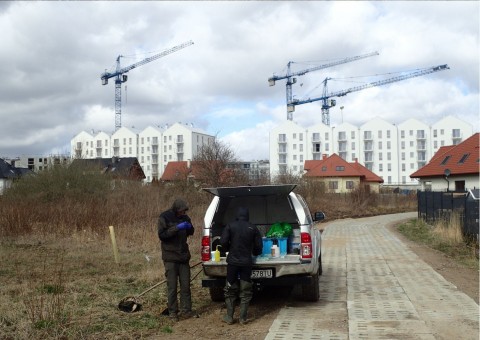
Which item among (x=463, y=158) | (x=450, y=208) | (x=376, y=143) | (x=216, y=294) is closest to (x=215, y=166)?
(x=450, y=208)

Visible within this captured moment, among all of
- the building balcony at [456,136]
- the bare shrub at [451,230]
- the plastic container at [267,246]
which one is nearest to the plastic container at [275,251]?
the plastic container at [267,246]

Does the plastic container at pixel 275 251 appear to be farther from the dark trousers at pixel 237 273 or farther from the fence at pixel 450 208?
the fence at pixel 450 208

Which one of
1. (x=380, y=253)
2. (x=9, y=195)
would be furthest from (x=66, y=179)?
(x=380, y=253)

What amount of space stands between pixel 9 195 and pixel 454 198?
22.9m

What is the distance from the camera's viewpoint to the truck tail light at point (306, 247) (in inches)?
299

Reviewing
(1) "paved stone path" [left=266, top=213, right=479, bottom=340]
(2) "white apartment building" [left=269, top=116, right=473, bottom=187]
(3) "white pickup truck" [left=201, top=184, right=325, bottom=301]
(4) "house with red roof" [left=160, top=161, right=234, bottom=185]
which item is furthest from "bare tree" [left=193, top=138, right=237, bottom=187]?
(2) "white apartment building" [left=269, top=116, right=473, bottom=187]

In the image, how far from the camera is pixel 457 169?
43.9m

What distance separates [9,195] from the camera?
2850 centimetres

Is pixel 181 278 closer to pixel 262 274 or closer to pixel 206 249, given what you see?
pixel 206 249

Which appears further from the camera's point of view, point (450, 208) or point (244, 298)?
point (450, 208)

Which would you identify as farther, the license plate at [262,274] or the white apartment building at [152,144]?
the white apartment building at [152,144]

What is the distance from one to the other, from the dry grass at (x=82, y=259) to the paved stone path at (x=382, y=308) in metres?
1.83

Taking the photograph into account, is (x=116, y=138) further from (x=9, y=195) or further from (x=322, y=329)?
A: (x=322, y=329)

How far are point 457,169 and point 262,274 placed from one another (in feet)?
134
